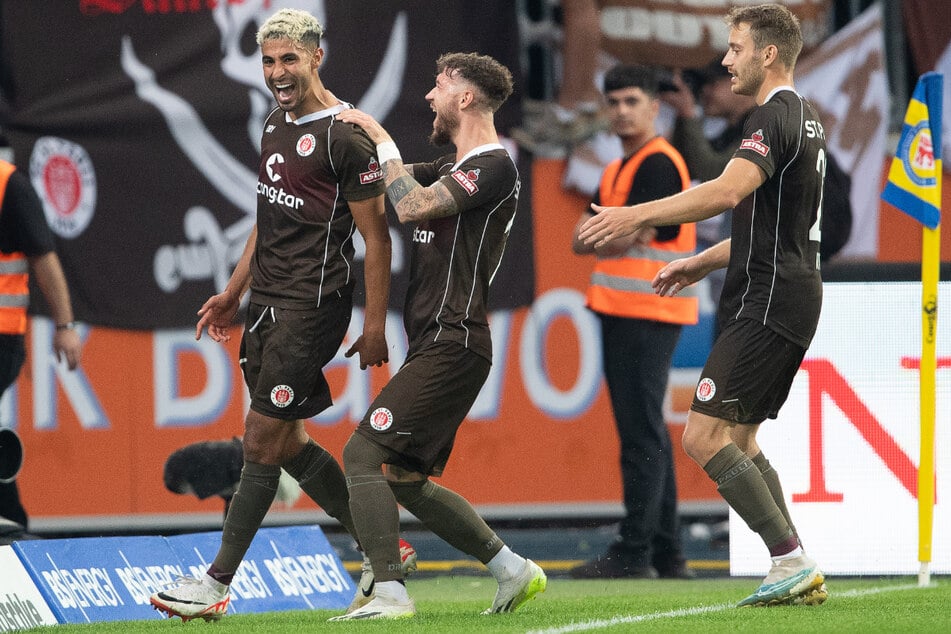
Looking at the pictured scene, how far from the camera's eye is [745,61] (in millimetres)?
6086

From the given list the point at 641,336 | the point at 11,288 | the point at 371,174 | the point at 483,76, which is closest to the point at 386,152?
the point at 371,174

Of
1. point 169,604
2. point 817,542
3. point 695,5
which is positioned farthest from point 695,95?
point 169,604

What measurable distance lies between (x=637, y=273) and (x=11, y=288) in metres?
3.10

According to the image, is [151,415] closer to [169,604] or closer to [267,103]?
[267,103]

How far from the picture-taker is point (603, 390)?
10.3 meters

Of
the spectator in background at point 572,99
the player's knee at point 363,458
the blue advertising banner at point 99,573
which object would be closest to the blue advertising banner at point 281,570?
the blue advertising banner at point 99,573

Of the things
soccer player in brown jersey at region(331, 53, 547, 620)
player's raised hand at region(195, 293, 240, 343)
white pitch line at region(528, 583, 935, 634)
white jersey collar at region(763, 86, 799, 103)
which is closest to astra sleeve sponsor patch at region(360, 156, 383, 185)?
soccer player in brown jersey at region(331, 53, 547, 620)

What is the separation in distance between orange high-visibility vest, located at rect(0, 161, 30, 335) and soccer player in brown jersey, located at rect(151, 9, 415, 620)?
2.78 m

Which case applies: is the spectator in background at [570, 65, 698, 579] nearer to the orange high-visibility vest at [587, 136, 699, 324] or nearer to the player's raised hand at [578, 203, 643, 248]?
the orange high-visibility vest at [587, 136, 699, 324]

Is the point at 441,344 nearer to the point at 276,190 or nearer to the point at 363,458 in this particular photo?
the point at 363,458

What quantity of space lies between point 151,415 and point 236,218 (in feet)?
4.09

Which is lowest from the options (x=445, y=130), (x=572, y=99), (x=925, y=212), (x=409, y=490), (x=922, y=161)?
(x=409, y=490)

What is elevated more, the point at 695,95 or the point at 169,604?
the point at 695,95

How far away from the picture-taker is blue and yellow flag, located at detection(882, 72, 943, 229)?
740 cm
